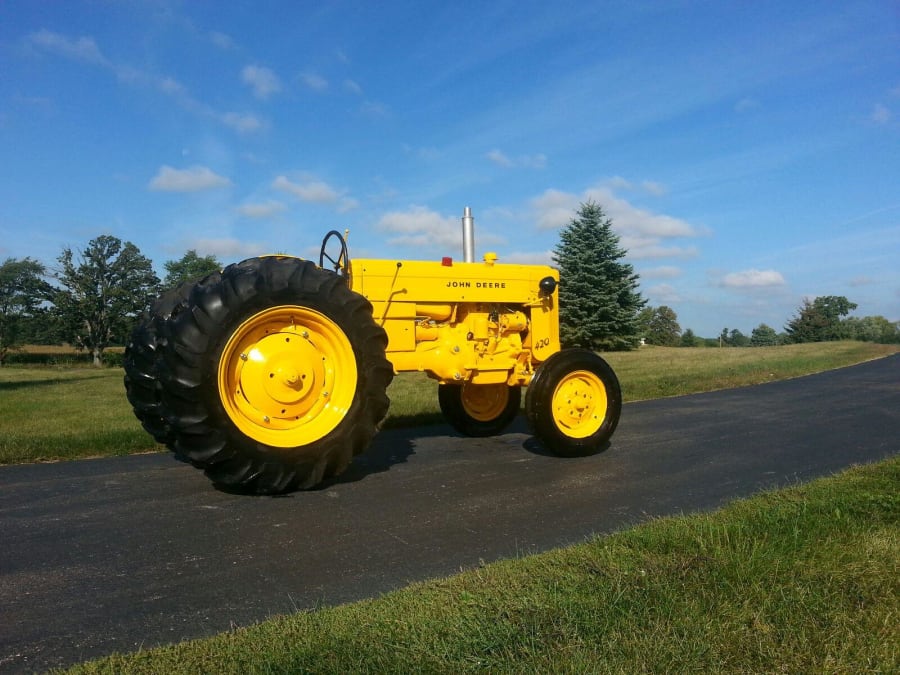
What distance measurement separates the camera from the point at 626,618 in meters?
2.92

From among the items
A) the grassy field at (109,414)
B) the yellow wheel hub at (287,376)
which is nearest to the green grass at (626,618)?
the yellow wheel hub at (287,376)

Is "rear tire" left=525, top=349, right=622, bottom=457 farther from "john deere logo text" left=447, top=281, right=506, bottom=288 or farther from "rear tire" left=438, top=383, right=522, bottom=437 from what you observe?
"rear tire" left=438, top=383, right=522, bottom=437

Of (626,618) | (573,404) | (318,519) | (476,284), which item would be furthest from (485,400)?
(626,618)

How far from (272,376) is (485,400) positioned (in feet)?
12.5

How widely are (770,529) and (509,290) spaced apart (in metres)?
4.58

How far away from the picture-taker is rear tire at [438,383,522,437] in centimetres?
874

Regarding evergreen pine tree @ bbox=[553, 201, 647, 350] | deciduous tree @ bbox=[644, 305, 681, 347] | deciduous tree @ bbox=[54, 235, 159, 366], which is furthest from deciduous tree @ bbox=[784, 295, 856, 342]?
deciduous tree @ bbox=[54, 235, 159, 366]

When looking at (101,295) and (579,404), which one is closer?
(579,404)

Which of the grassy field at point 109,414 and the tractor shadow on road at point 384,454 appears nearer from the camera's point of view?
the tractor shadow on road at point 384,454

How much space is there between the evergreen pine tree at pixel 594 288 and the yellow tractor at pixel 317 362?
2704cm

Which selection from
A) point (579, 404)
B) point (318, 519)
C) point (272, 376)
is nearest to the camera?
point (318, 519)

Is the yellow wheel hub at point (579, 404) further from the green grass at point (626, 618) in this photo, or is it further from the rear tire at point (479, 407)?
the green grass at point (626, 618)

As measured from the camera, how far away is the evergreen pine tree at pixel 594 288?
34.8m

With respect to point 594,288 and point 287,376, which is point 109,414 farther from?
point 594,288
